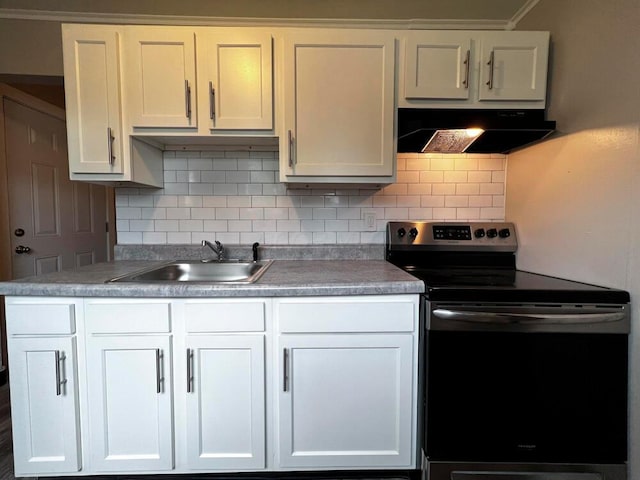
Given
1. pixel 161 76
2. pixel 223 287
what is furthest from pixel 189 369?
pixel 161 76

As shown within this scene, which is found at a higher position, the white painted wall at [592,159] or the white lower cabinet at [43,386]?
the white painted wall at [592,159]

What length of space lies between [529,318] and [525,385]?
274 mm

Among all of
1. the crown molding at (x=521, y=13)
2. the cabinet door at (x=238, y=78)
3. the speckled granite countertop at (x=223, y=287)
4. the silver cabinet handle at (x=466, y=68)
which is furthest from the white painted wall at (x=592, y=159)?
the cabinet door at (x=238, y=78)

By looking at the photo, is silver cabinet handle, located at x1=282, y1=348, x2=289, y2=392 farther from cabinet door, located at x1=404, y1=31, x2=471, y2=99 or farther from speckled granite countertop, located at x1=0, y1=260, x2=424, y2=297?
cabinet door, located at x1=404, y1=31, x2=471, y2=99

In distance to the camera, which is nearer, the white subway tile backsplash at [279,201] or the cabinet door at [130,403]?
the cabinet door at [130,403]

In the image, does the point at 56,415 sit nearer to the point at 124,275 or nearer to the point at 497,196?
the point at 124,275

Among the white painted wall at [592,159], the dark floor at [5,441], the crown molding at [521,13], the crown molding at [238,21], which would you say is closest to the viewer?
the white painted wall at [592,159]

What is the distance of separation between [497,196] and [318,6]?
1599 millimetres

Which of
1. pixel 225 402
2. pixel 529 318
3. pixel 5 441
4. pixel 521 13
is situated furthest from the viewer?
pixel 521 13

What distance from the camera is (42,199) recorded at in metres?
2.32

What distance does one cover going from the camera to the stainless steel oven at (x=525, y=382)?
3.57 feet

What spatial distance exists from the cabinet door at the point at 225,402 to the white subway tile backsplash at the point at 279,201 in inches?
31.5

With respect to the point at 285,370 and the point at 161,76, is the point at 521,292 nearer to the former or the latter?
the point at 285,370

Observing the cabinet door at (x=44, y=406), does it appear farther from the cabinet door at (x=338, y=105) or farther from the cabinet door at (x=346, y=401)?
the cabinet door at (x=338, y=105)
